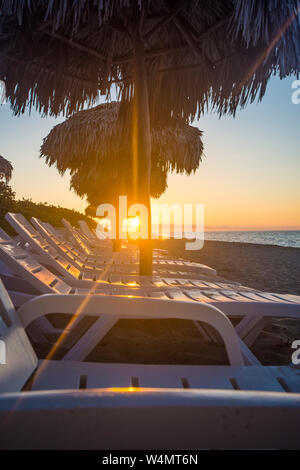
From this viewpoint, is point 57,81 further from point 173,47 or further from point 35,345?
point 35,345

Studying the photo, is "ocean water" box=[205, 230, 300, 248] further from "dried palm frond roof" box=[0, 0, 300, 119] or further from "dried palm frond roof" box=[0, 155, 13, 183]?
"dried palm frond roof" box=[0, 0, 300, 119]

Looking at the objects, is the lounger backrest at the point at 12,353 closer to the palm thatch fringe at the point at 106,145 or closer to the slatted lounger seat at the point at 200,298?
the slatted lounger seat at the point at 200,298

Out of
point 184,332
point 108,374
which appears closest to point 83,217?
point 184,332

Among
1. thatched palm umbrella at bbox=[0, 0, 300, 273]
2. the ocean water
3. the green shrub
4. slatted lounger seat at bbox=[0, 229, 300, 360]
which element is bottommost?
the ocean water

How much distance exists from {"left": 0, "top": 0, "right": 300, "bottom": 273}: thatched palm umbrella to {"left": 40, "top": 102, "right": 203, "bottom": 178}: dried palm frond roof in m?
3.54

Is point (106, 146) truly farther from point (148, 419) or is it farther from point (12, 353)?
point (148, 419)

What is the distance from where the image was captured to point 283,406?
2.06ft

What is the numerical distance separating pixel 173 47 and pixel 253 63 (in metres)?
1.06

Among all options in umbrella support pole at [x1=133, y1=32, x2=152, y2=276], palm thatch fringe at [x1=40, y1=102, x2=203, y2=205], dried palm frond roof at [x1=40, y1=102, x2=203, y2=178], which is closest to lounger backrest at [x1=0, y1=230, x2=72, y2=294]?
umbrella support pole at [x1=133, y1=32, x2=152, y2=276]

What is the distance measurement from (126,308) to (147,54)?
3.92 metres

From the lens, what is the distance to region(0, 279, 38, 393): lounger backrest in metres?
0.99

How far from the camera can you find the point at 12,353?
3.66 ft

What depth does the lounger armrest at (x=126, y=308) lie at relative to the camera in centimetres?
128
